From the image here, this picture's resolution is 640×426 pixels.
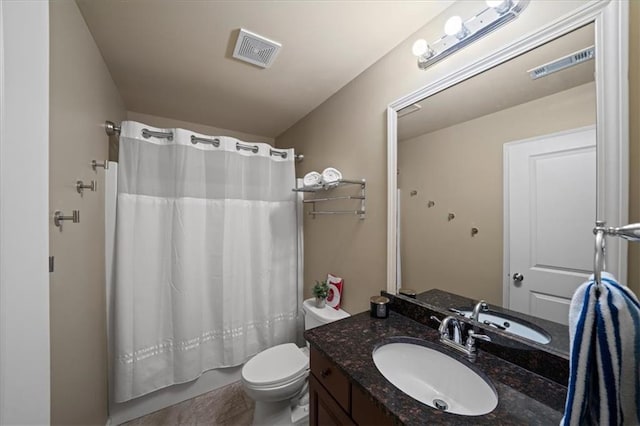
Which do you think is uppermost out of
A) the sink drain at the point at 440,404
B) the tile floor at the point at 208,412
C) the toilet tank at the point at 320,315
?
the sink drain at the point at 440,404

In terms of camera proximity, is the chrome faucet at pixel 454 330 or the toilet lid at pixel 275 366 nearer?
the chrome faucet at pixel 454 330

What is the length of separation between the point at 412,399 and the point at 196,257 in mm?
1649

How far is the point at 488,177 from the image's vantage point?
3.20 ft

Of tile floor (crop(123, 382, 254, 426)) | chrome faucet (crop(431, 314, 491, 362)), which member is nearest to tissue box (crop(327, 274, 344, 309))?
chrome faucet (crop(431, 314, 491, 362))

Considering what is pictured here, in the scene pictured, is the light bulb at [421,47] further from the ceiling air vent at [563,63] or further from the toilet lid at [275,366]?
the toilet lid at [275,366]

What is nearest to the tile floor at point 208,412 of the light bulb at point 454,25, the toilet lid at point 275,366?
the toilet lid at point 275,366

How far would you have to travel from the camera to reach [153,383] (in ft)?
5.42

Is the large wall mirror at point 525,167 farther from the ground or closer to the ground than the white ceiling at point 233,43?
closer to the ground

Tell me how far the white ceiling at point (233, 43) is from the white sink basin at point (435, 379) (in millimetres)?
1535

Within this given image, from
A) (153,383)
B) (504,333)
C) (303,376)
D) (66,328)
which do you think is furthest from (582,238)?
(153,383)

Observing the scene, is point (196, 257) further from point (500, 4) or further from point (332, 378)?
point (500, 4)

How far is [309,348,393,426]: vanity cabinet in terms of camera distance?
739 mm

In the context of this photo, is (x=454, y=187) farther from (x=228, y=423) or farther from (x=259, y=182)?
(x=228, y=423)

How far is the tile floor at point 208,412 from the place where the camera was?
1603 mm
